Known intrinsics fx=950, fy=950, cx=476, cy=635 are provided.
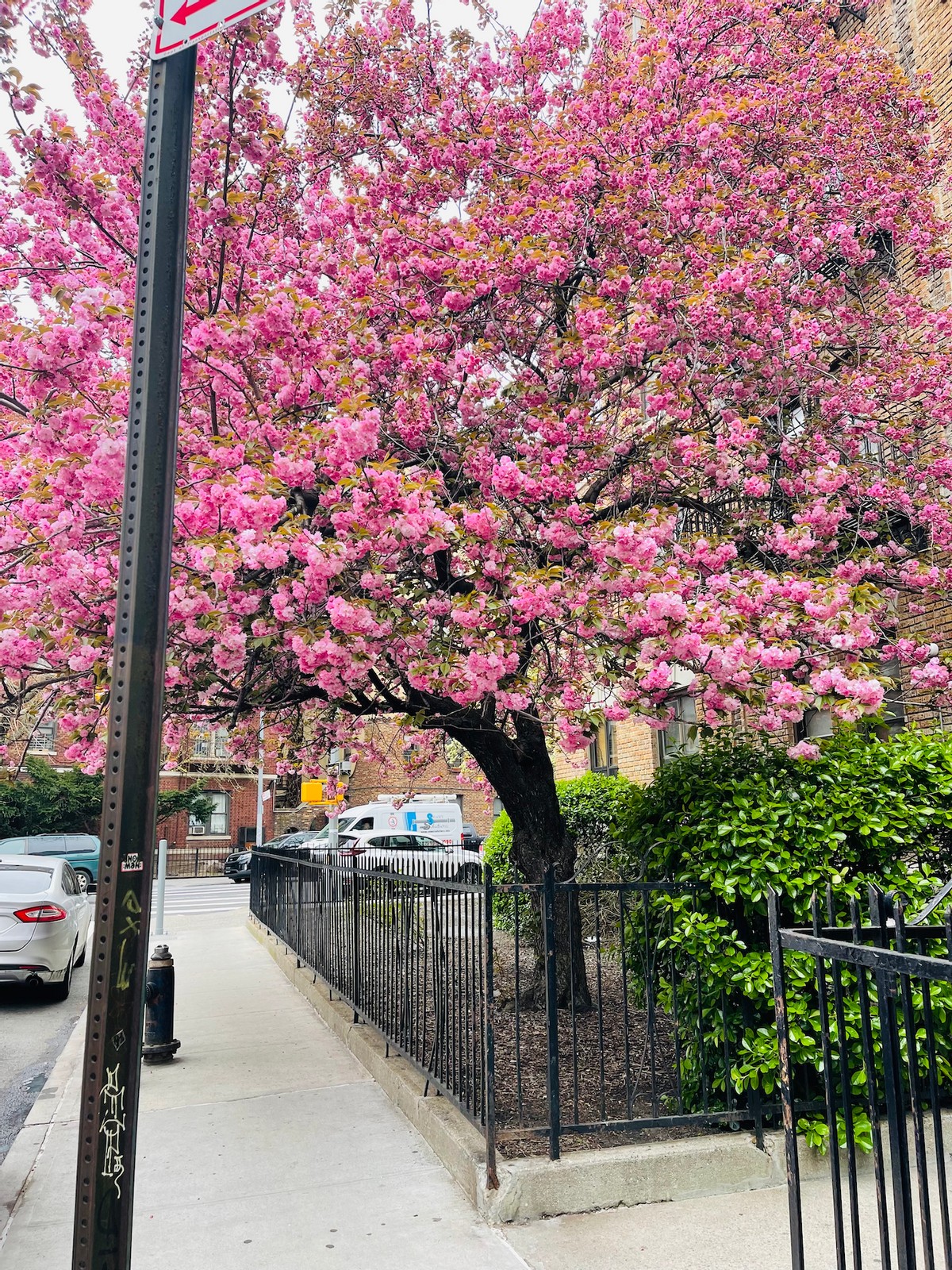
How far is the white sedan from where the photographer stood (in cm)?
1018

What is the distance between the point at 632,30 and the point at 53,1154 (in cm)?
1538

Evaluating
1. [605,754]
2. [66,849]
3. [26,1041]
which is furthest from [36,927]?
[66,849]

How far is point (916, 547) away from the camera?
8.98 metres

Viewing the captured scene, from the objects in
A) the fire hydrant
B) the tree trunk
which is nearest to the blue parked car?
the fire hydrant

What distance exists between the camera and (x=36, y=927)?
33.5 ft

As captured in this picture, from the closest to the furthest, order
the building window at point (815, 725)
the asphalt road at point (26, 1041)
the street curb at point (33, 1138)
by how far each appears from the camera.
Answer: the street curb at point (33, 1138)
the asphalt road at point (26, 1041)
the building window at point (815, 725)

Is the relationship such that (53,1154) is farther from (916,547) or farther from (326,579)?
(916,547)

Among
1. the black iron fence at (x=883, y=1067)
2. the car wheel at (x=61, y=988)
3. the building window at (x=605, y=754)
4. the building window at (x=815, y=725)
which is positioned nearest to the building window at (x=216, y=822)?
the building window at (x=605, y=754)

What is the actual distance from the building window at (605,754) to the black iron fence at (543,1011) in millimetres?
8001

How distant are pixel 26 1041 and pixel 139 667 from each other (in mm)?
8665

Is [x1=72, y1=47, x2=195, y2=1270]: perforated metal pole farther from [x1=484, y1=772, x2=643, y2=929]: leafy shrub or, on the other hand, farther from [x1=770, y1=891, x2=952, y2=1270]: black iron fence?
[x1=484, y1=772, x2=643, y2=929]: leafy shrub

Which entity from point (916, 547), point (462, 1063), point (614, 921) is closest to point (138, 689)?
point (462, 1063)

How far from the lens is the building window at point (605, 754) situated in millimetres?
16641

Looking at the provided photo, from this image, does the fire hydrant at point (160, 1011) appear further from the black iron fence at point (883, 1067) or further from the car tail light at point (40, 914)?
the black iron fence at point (883, 1067)
